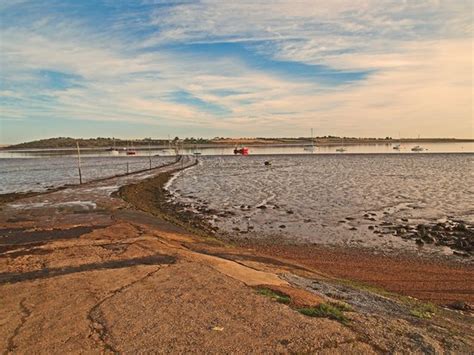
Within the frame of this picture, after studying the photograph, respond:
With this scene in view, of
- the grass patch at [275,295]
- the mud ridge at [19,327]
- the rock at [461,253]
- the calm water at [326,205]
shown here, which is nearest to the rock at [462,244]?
the rock at [461,253]

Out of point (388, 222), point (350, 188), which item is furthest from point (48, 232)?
point (350, 188)

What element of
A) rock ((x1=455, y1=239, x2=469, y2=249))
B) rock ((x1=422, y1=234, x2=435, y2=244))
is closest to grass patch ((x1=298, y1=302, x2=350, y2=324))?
rock ((x1=455, y1=239, x2=469, y2=249))

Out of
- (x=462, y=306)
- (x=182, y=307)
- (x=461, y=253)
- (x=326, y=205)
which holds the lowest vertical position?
(x=326, y=205)

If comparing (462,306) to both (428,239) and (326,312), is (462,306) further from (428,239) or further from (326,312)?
(428,239)

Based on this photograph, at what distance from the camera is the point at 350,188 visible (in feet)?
119

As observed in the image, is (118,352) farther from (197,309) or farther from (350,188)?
(350,188)

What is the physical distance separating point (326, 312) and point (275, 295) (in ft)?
4.10

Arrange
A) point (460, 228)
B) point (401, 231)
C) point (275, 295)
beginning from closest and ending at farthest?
1. point (275, 295)
2. point (401, 231)
3. point (460, 228)

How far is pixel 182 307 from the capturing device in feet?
23.7

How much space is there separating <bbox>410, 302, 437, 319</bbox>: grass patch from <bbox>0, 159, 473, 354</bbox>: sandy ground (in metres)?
0.15

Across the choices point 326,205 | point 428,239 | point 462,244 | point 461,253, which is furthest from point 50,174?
point 461,253

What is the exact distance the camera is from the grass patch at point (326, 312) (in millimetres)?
6846

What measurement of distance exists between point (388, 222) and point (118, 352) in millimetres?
18659

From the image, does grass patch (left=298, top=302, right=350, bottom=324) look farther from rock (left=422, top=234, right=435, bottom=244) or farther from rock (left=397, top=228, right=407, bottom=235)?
rock (left=397, top=228, right=407, bottom=235)
